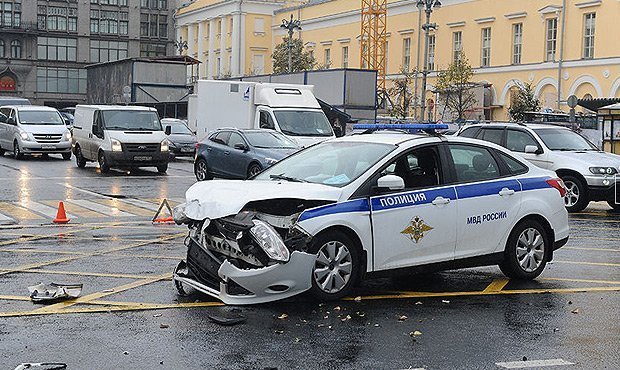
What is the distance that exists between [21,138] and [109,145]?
641 cm

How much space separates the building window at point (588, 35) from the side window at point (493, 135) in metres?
35.0

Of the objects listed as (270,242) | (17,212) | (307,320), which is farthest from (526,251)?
(17,212)

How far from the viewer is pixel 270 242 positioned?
8477mm

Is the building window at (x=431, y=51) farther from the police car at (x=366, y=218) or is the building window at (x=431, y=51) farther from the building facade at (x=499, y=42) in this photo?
the police car at (x=366, y=218)

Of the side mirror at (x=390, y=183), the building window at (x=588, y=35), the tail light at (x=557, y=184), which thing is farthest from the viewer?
the building window at (x=588, y=35)

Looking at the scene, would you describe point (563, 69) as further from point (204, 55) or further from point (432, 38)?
point (204, 55)

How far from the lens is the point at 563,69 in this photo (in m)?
54.6

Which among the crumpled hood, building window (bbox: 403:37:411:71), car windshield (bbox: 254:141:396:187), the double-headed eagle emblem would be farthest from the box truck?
building window (bbox: 403:37:411:71)

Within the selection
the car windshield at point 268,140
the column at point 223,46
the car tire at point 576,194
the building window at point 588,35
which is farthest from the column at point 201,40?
the car tire at point 576,194

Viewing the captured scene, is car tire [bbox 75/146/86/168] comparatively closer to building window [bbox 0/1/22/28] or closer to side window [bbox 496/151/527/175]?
side window [bbox 496/151/527/175]

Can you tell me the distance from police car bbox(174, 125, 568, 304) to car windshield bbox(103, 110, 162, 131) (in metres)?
18.5

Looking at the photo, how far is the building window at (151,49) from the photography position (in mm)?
95875

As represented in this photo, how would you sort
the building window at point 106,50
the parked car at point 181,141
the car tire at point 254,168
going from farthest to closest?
1. the building window at point 106,50
2. the parked car at point 181,141
3. the car tire at point 254,168

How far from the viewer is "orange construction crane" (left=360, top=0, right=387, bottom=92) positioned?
70.0 m
